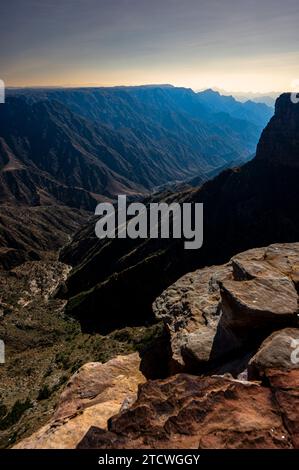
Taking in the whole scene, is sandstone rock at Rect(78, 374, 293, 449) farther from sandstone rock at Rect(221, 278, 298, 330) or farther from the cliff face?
the cliff face

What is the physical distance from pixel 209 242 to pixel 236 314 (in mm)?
103205

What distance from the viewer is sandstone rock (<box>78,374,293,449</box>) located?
13.3 meters

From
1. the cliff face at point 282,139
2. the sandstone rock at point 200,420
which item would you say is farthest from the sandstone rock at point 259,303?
the cliff face at point 282,139

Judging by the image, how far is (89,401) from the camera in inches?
754

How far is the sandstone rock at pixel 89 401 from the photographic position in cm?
1567

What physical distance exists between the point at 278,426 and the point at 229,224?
11732cm

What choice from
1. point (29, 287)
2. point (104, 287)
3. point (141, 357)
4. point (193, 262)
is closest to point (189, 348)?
point (141, 357)

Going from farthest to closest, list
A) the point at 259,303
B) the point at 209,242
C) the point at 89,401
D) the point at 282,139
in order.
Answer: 1. the point at 282,139
2. the point at 209,242
3. the point at 259,303
4. the point at 89,401

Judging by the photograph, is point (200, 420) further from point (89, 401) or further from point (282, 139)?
point (282, 139)

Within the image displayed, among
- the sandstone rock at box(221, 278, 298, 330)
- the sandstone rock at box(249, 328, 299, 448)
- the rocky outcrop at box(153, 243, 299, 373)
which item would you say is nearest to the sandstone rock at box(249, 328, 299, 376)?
the sandstone rock at box(249, 328, 299, 448)

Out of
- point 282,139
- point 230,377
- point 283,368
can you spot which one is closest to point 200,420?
point 230,377

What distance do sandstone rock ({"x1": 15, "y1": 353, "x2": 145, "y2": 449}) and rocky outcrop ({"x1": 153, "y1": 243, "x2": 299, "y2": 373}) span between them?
2892 millimetres

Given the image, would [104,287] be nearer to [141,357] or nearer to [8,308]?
[8,308]
